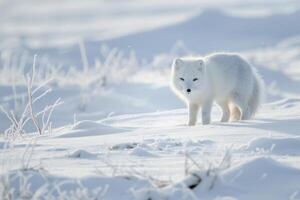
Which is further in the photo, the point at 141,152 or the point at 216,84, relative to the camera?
the point at 216,84

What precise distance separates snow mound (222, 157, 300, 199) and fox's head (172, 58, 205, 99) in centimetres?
316

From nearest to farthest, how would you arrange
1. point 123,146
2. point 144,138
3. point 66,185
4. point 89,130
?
point 66,185
point 123,146
point 144,138
point 89,130

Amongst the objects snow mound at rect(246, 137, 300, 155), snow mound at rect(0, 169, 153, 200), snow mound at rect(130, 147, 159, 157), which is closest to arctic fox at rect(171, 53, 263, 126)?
snow mound at rect(246, 137, 300, 155)

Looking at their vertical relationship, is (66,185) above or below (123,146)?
above

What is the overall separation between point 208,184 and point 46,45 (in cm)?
1782

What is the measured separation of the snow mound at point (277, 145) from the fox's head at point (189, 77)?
2.37 m

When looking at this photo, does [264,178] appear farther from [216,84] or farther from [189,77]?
[216,84]

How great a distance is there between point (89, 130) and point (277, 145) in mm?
1858

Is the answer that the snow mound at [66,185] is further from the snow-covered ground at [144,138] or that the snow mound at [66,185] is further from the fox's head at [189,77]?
the fox's head at [189,77]

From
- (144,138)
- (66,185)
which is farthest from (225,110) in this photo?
(66,185)

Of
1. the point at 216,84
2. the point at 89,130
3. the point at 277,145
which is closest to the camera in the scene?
the point at 277,145

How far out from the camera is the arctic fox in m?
6.66

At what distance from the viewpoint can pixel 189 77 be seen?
667cm

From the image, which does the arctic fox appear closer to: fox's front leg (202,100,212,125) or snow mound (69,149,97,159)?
fox's front leg (202,100,212,125)
